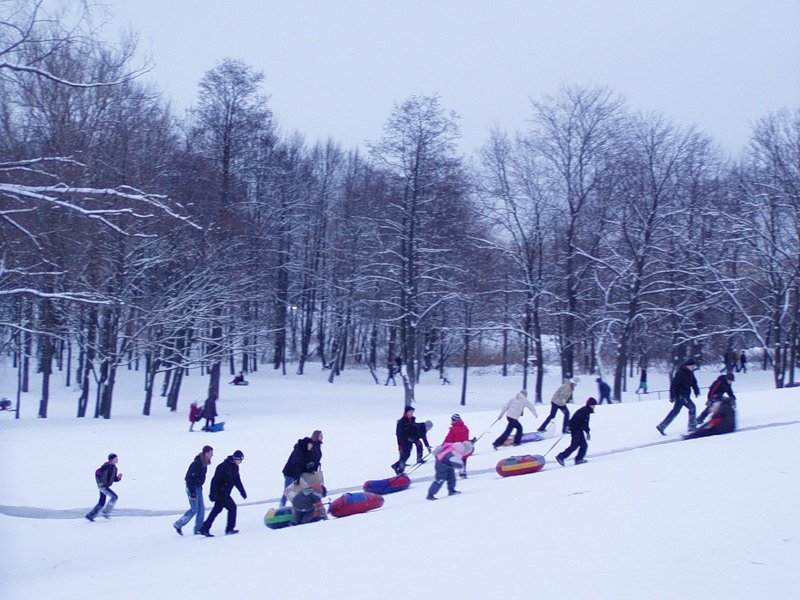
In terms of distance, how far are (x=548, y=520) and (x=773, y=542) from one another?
112 inches

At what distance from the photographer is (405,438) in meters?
17.9

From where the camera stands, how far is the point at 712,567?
7.48 metres

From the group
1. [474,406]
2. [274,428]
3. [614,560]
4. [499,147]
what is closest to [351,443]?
[274,428]

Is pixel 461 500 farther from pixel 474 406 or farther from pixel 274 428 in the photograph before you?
pixel 474 406

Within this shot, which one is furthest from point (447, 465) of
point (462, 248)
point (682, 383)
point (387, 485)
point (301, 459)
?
point (462, 248)

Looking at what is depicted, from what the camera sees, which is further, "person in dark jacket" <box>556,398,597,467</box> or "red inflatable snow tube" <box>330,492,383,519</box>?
"person in dark jacket" <box>556,398,597,467</box>

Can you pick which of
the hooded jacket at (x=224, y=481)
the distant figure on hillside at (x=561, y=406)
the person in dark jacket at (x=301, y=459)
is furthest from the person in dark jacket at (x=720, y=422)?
the hooded jacket at (x=224, y=481)

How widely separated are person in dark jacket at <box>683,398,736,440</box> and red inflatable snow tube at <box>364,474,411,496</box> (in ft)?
20.8

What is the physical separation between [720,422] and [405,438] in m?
6.90

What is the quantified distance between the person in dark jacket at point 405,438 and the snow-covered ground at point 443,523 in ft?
2.23

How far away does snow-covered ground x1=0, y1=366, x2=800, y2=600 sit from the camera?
7797 millimetres

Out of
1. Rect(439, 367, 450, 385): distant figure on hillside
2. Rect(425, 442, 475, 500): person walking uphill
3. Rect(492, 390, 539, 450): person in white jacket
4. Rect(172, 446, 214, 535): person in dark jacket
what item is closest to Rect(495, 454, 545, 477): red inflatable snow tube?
Rect(425, 442, 475, 500): person walking uphill

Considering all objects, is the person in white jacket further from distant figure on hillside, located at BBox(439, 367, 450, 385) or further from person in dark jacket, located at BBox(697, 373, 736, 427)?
distant figure on hillside, located at BBox(439, 367, 450, 385)

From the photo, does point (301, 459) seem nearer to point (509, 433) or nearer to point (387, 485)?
point (387, 485)
